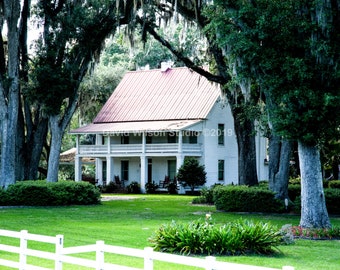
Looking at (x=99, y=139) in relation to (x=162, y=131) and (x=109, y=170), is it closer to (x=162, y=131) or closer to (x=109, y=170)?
(x=109, y=170)

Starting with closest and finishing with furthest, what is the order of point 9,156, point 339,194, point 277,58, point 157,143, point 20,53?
point 277,58
point 339,194
point 9,156
point 20,53
point 157,143

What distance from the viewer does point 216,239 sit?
13.9 m

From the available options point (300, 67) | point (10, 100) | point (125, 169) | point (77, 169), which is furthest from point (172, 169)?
point (300, 67)

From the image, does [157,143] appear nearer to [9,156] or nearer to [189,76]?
[189,76]

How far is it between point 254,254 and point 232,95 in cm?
1633

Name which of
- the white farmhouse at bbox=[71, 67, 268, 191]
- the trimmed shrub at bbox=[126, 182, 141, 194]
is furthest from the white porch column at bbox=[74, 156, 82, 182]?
the trimmed shrub at bbox=[126, 182, 141, 194]

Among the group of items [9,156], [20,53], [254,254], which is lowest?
[254,254]

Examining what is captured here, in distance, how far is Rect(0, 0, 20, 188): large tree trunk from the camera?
96.7ft

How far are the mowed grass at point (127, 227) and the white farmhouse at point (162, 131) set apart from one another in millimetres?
18114

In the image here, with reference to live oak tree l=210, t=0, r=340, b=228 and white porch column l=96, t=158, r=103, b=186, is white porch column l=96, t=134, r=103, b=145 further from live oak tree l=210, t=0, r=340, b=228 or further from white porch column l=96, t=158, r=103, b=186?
live oak tree l=210, t=0, r=340, b=228

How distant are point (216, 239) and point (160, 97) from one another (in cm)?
3734

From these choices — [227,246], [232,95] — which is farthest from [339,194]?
[227,246]

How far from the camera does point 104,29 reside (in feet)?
103

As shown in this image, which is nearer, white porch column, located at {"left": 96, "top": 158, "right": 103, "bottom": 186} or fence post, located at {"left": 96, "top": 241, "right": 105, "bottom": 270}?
fence post, located at {"left": 96, "top": 241, "right": 105, "bottom": 270}
